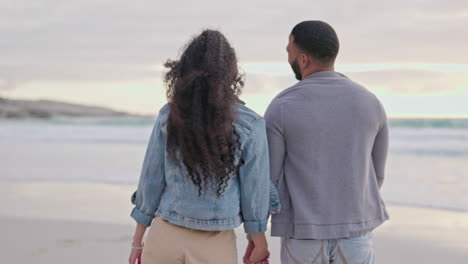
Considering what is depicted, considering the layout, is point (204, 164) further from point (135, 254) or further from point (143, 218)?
point (135, 254)

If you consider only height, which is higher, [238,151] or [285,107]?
[285,107]

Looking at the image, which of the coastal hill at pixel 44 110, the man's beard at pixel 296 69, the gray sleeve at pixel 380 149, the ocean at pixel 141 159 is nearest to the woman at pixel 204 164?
the man's beard at pixel 296 69

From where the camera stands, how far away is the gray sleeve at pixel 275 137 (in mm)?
2576

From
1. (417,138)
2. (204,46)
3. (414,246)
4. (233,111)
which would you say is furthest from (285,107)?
(417,138)

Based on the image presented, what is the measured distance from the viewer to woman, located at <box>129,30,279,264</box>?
7.73 ft

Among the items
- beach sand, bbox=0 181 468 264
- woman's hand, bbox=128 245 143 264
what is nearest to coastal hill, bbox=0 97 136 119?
beach sand, bbox=0 181 468 264

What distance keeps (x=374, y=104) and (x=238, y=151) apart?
0.63 meters

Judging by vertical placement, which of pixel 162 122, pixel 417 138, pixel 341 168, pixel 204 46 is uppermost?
→ pixel 204 46

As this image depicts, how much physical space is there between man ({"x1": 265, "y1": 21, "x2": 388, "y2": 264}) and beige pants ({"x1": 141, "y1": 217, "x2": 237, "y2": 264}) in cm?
27

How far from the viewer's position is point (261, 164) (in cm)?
→ 249

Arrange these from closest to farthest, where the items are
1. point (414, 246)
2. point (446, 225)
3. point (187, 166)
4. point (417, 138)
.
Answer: point (187, 166) < point (414, 246) < point (446, 225) < point (417, 138)

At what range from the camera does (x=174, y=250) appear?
242cm

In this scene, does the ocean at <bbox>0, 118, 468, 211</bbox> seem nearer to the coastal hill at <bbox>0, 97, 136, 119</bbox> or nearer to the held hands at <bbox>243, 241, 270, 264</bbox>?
the held hands at <bbox>243, 241, 270, 264</bbox>

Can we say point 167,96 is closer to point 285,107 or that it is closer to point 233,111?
point 233,111
